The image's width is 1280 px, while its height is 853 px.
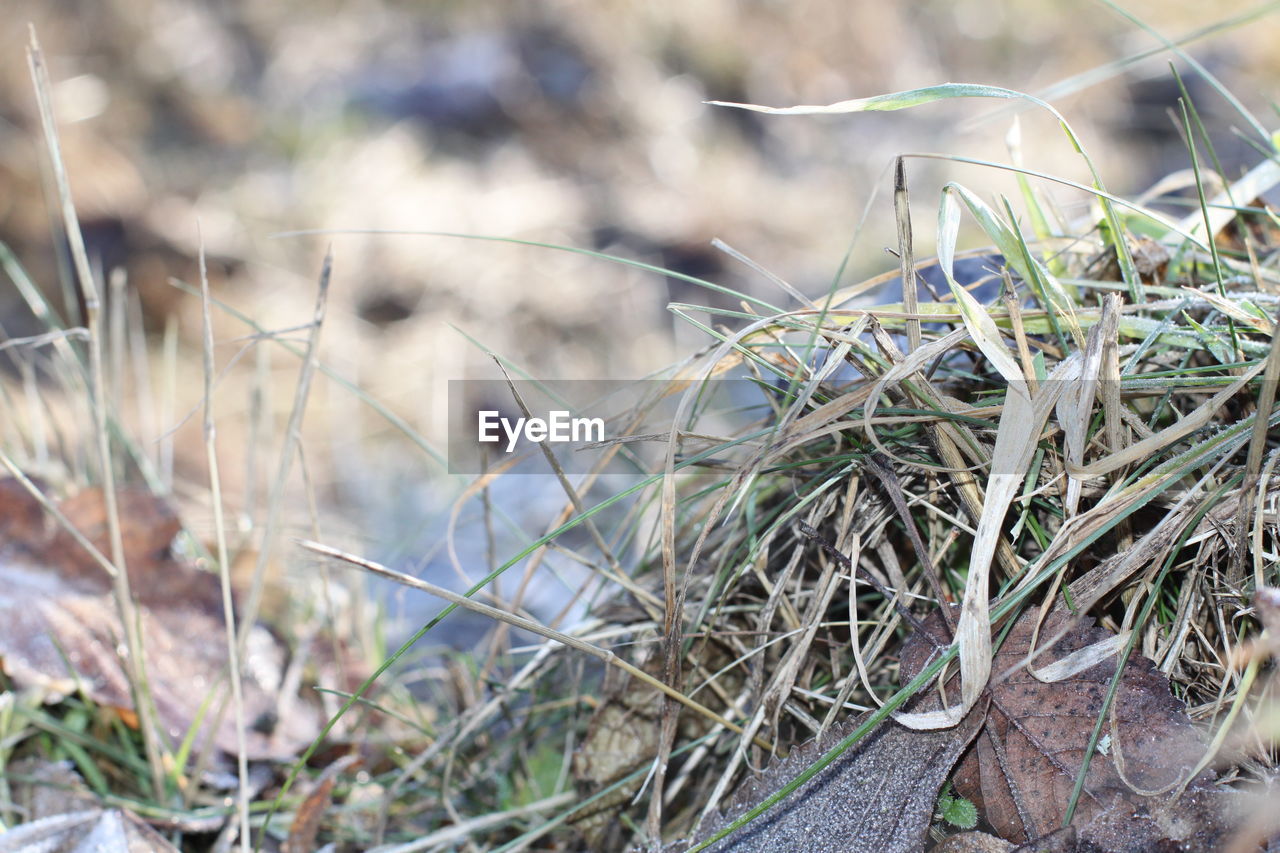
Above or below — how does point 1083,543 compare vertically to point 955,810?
above

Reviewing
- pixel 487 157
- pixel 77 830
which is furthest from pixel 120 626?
pixel 487 157

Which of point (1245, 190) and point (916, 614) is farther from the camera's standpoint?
point (1245, 190)

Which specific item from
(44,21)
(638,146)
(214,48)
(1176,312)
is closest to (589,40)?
(638,146)

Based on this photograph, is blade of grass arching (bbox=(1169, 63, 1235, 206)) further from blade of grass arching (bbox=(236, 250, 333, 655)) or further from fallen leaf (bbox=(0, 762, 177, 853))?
fallen leaf (bbox=(0, 762, 177, 853))

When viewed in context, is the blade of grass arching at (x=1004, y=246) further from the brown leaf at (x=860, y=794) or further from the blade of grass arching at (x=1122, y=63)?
the brown leaf at (x=860, y=794)

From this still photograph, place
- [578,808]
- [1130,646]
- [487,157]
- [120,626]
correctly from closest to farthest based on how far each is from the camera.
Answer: [1130,646]
[578,808]
[120,626]
[487,157]

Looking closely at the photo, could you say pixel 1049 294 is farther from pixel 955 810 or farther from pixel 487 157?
pixel 487 157
